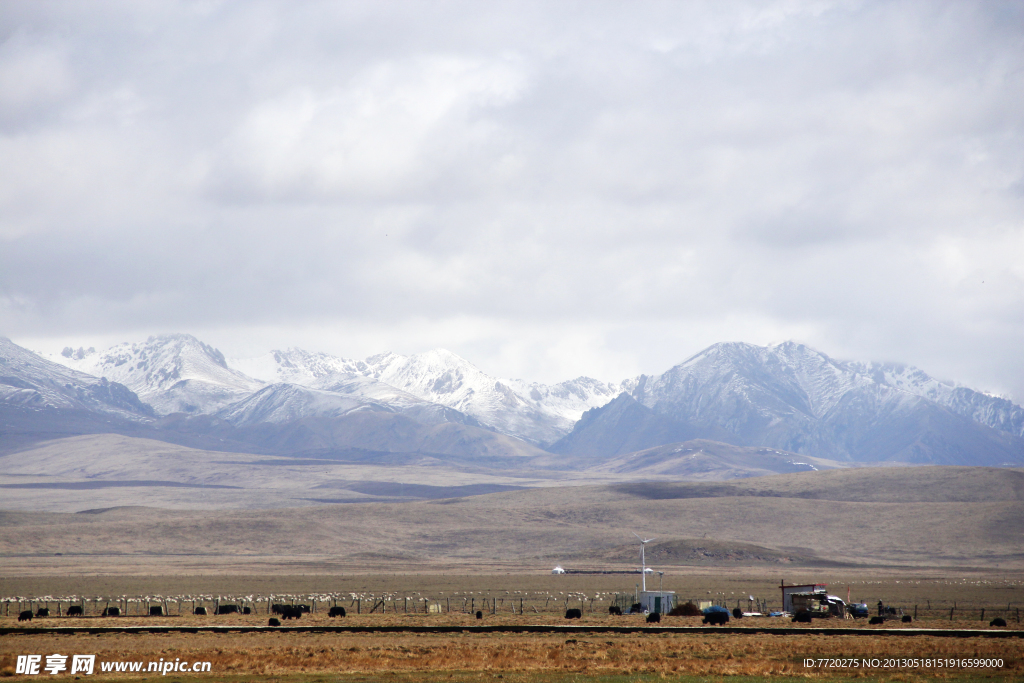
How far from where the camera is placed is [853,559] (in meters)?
175

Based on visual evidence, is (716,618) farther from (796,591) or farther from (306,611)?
(306,611)

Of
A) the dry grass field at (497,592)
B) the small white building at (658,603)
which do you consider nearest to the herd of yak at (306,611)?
the small white building at (658,603)

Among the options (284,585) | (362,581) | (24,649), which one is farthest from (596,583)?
(24,649)

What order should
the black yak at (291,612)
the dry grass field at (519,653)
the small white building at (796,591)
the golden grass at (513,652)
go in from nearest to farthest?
the dry grass field at (519,653)
the golden grass at (513,652)
the black yak at (291,612)
the small white building at (796,591)

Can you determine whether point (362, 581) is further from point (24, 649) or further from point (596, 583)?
point (24, 649)

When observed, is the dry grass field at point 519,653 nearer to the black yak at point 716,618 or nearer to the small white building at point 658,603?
the black yak at point 716,618

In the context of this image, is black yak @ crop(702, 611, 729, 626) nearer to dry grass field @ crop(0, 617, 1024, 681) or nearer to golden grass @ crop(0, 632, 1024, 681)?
golden grass @ crop(0, 632, 1024, 681)

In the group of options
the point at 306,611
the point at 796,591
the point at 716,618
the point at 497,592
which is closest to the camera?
the point at 716,618

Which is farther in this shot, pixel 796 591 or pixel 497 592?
pixel 497 592

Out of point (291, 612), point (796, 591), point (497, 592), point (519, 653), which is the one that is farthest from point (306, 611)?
point (796, 591)

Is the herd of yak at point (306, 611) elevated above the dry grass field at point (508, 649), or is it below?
below

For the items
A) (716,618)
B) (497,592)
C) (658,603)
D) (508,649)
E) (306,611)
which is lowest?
(497,592)

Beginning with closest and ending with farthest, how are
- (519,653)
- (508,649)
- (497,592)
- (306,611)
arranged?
(519,653)
(508,649)
(306,611)
(497,592)

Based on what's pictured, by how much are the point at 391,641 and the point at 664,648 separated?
14.5 m
